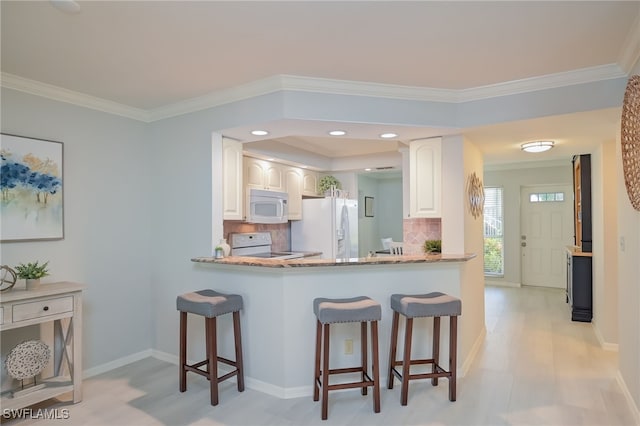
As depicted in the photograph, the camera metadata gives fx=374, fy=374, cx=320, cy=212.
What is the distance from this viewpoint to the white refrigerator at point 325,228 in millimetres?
5250

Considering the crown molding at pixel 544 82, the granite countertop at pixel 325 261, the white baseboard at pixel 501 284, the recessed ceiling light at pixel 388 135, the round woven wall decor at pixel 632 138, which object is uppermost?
the crown molding at pixel 544 82

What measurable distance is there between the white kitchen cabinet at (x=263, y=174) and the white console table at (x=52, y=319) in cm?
218

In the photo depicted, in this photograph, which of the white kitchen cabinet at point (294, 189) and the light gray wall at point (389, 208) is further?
the light gray wall at point (389, 208)

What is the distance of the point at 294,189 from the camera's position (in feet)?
17.5

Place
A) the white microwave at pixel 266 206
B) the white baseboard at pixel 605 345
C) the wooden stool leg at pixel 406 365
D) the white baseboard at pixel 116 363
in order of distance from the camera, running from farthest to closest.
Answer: the white microwave at pixel 266 206 → the white baseboard at pixel 605 345 → the white baseboard at pixel 116 363 → the wooden stool leg at pixel 406 365

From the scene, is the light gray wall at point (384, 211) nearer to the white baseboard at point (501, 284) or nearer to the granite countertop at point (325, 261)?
the white baseboard at point (501, 284)

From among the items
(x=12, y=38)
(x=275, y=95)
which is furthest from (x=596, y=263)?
(x=12, y=38)

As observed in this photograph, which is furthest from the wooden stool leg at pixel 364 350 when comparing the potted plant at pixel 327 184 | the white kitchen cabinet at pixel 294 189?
the potted plant at pixel 327 184

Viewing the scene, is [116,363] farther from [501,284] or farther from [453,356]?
[501,284]

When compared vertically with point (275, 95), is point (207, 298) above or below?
below

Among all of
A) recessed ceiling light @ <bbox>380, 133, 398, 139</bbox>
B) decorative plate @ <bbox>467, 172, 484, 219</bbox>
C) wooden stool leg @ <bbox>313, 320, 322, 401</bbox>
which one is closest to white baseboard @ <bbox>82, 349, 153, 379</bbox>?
wooden stool leg @ <bbox>313, 320, 322, 401</bbox>

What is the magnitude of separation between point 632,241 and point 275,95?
8.98 ft

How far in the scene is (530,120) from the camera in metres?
2.89

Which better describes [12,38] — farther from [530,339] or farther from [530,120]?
[530,339]
